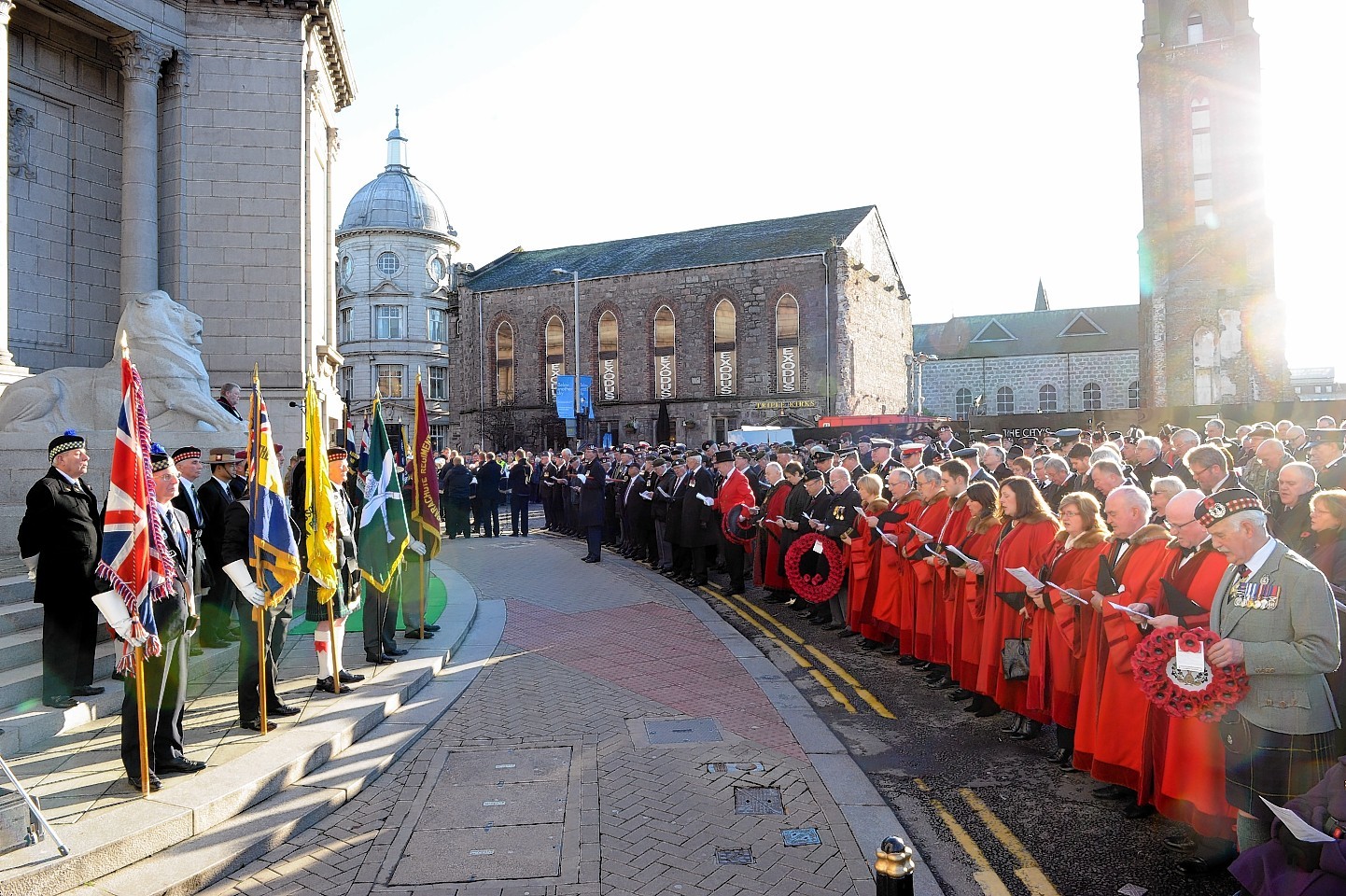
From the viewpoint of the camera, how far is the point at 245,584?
22.4 feet

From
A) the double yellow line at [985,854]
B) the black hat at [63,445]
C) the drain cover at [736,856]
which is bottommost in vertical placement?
the double yellow line at [985,854]

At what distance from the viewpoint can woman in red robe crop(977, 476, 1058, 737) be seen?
7.11 meters

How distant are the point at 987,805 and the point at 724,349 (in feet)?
144

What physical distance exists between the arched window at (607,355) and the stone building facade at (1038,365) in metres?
29.3

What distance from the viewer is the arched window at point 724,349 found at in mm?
48984

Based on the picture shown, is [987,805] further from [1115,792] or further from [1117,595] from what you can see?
[1117,595]

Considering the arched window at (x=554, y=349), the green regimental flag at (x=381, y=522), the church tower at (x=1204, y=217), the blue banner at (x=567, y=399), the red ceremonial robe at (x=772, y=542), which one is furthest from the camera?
the arched window at (x=554, y=349)

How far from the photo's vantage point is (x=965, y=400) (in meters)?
74.9

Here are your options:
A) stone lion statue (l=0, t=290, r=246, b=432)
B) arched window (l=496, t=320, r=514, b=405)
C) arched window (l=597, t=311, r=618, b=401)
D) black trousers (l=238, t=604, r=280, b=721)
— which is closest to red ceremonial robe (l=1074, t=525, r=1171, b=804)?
black trousers (l=238, t=604, r=280, b=721)

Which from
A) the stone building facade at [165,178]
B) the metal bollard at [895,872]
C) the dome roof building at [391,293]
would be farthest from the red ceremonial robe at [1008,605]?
the dome roof building at [391,293]

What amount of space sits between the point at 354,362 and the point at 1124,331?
2359 inches

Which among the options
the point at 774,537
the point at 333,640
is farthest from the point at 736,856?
the point at 774,537

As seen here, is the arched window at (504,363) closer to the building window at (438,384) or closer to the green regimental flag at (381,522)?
the building window at (438,384)

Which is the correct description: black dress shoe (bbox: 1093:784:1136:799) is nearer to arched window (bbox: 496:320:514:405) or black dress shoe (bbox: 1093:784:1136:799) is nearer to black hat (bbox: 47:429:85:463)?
black hat (bbox: 47:429:85:463)
